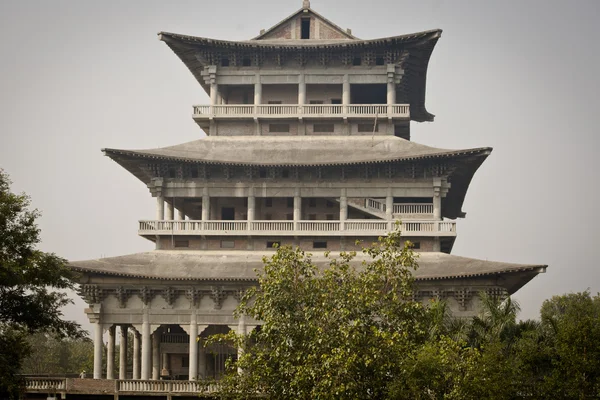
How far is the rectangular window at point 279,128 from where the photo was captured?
56.8 metres

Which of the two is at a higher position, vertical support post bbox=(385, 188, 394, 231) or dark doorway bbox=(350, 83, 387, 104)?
dark doorway bbox=(350, 83, 387, 104)

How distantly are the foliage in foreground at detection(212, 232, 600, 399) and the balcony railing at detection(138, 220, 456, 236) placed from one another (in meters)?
14.9

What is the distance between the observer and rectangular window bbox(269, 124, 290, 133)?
56.8 meters

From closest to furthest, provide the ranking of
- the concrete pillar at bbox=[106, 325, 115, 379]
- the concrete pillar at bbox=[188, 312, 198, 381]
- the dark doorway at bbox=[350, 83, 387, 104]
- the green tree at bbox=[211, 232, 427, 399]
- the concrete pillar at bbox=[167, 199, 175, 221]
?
the green tree at bbox=[211, 232, 427, 399], the concrete pillar at bbox=[188, 312, 198, 381], the concrete pillar at bbox=[106, 325, 115, 379], the concrete pillar at bbox=[167, 199, 175, 221], the dark doorway at bbox=[350, 83, 387, 104]

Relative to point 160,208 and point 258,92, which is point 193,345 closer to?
point 160,208

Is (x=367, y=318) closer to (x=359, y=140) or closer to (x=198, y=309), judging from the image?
(x=198, y=309)

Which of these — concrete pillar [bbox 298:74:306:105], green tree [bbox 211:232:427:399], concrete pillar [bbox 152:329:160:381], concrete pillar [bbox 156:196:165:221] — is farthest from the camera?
concrete pillar [bbox 298:74:306:105]

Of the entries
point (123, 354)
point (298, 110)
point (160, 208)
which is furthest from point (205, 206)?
point (123, 354)

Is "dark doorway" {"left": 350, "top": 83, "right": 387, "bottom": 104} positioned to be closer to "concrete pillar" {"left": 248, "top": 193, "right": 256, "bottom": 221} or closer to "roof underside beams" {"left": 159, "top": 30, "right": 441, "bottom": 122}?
"roof underside beams" {"left": 159, "top": 30, "right": 441, "bottom": 122}

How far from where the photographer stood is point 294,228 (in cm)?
5159

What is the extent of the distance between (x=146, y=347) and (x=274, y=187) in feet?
36.2

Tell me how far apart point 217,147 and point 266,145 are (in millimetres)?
2800

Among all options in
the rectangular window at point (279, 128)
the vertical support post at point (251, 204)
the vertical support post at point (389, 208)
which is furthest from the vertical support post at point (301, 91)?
the vertical support post at point (389, 208)

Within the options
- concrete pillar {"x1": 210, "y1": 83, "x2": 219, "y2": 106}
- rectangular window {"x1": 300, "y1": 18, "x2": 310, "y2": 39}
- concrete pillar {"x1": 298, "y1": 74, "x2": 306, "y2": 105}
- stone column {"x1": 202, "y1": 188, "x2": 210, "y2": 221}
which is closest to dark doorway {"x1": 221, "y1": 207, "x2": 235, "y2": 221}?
stone column {"x1": 202, "y1": 188, "x2": 210, "y2": 221}
